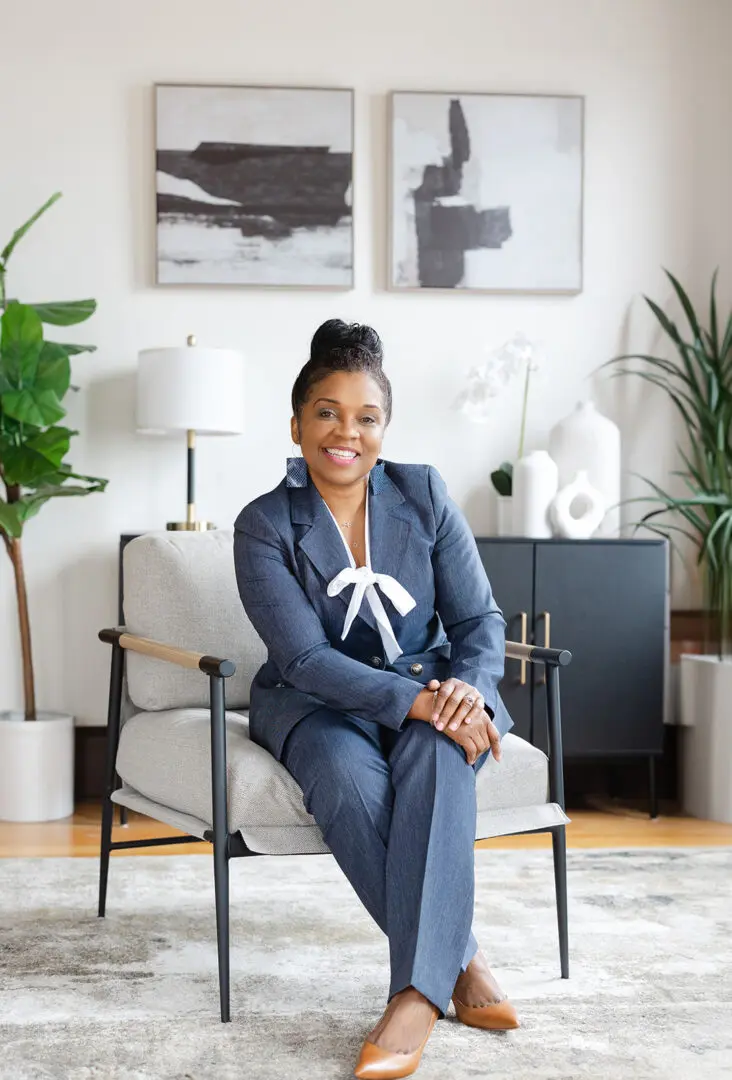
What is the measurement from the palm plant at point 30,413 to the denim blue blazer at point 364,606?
1575 millimetres

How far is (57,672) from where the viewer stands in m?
4.24

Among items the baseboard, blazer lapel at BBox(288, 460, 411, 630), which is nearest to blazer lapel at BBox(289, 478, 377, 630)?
blazer lapel at BBox(288, 460, 411, 630)

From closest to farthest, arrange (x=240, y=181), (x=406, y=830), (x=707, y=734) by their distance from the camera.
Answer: (x=406, y=830), (x=707, y=734), (x=240, y=181)

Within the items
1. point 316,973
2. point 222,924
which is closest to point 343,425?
point 222,924

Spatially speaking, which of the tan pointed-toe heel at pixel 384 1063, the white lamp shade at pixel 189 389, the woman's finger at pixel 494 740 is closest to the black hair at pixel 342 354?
the woman's finger at pixel 494 740

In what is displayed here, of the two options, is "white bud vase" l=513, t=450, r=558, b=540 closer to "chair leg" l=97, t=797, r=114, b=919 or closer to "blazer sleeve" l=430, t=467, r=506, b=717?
"blazer sleeve" l=430, t=467, r=506, b=717

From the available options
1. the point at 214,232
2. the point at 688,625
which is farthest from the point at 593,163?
the point at 688,625

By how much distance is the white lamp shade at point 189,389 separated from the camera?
3.83 m

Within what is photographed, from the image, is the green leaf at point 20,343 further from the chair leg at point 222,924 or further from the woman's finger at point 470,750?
the woman's finger at point 470,750

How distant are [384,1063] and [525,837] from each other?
188 centimetres

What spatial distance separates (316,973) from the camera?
2.48m

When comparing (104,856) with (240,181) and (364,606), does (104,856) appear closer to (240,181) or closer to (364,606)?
(364,606)

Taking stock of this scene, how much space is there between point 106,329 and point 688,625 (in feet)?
7.70

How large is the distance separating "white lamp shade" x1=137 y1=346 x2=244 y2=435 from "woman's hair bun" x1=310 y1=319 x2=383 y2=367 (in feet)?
4.76
